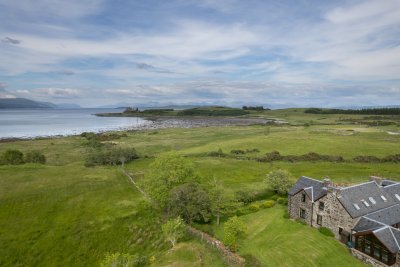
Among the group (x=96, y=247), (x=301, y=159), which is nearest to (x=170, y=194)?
(x=96, y=247)

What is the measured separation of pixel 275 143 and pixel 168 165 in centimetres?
8350

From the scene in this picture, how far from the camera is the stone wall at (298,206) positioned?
1959 inches

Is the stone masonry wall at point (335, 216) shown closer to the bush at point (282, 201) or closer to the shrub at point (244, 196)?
the bush at point (282, 201)

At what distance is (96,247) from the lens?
50125mm

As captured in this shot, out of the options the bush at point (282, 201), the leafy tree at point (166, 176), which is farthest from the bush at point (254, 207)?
the leafy tree at point (166, 176)

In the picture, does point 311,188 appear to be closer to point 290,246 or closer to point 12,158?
point 290,246

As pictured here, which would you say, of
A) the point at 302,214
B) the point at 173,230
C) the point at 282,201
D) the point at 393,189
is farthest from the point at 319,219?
the point at 173,230

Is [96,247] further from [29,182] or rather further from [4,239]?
[29,182]

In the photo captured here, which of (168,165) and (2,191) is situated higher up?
(168,165)

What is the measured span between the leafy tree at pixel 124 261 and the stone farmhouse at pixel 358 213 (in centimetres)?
2532

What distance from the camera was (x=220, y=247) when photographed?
150 ft

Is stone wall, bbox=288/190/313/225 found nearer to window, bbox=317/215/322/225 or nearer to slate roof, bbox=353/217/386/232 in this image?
window, bbox=317/215/322/225

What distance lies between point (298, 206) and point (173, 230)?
20.3 metres

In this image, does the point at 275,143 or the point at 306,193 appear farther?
the point at 275,143
